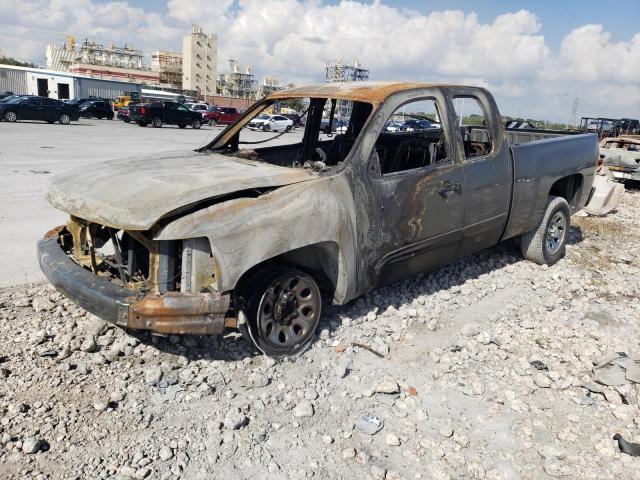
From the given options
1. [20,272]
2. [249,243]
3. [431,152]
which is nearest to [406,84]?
[431,152]

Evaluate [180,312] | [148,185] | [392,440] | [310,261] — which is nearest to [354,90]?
[310,261]

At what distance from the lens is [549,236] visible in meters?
6.28

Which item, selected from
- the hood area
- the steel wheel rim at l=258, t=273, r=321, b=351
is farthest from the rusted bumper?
the hood area

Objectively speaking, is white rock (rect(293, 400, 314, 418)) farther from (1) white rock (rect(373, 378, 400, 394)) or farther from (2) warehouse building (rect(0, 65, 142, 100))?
(2) warehouse building (rect(0, 65, 142, 100))

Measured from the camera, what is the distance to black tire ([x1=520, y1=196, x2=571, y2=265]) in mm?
6066

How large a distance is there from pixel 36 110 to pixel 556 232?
27760 mm

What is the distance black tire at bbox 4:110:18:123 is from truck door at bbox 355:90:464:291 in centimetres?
2702

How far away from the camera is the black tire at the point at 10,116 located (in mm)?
26359

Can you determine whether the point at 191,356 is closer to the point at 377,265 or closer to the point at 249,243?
the point at 249,243

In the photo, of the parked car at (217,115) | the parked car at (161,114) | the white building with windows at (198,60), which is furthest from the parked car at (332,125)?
the white building with windows at (198,60)

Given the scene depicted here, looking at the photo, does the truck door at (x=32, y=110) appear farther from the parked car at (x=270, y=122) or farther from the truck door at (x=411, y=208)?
the truck door at (x=411, y=208)

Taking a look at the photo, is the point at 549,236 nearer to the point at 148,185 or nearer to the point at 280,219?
the point at 280,219

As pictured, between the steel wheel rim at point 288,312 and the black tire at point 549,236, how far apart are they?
3.29 meters

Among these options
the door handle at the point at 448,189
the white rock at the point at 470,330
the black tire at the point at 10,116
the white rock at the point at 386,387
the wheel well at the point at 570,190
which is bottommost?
the white rock at the point at 386,387
